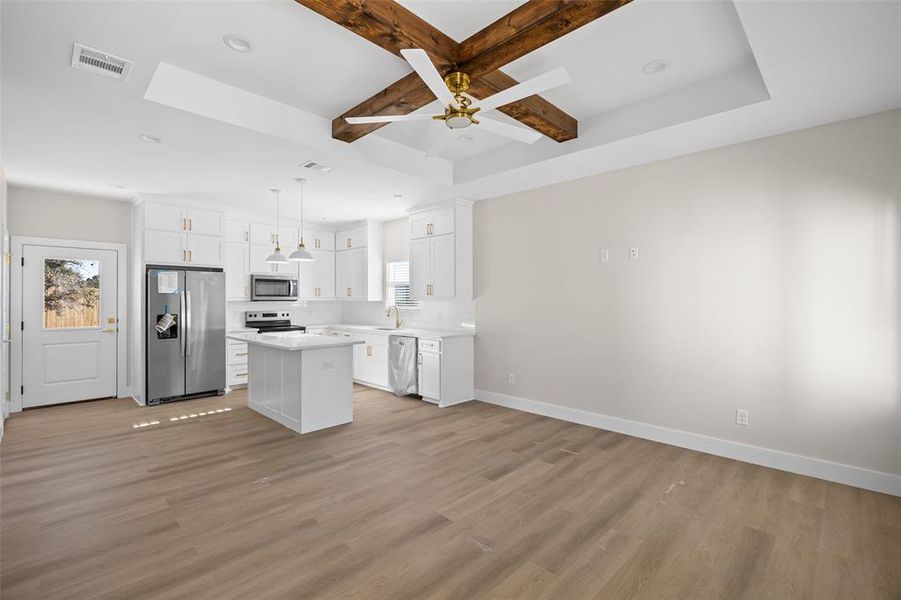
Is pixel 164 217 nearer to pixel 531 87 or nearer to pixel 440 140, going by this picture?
pixel 440 140

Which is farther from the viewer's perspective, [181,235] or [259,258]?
[259,258]

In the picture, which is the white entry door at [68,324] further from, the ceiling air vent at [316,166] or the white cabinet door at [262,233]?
the ceiling air vent at [316,166]

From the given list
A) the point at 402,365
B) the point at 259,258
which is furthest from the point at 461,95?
the point at 259,258

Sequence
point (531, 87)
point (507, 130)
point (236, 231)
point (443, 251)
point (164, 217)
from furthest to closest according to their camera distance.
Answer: point (236, 231), point (443, 251), point (164, 217), point (507, 130), point (531, 87)

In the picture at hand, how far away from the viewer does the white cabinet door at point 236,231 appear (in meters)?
6.46

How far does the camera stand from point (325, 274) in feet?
25.3

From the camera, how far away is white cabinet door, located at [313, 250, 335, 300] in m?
7.58

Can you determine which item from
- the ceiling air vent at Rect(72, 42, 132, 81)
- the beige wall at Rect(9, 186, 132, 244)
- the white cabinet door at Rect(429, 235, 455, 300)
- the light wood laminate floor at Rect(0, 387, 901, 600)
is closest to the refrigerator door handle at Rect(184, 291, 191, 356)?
the beige wall at Rect(9, 186, 132, 244)

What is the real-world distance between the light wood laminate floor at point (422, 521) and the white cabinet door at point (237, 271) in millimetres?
2716

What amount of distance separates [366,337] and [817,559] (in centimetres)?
552

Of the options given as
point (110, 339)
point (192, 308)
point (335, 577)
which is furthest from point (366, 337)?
point (335, 577)

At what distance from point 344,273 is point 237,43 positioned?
5.12 meters

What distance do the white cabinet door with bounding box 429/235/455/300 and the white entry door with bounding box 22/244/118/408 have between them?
14.1 ft

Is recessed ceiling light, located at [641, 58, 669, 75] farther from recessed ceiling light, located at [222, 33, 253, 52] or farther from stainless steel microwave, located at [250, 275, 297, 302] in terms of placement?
stainless steel microwave, located at [250, 275, 297, 302]
